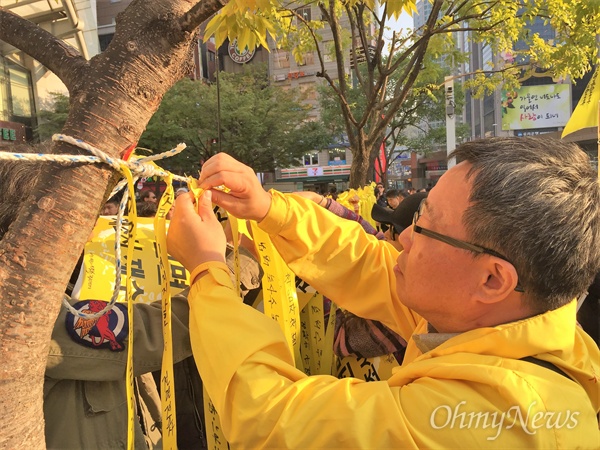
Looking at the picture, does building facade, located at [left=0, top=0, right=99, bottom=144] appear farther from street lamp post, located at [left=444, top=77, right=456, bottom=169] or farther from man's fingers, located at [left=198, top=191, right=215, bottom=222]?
man's fingers, located at [left=198, top=191, right=215, bottom=222]

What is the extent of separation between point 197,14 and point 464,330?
38.0 inches

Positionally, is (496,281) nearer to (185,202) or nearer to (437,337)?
(437,337)

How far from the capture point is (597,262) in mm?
1083

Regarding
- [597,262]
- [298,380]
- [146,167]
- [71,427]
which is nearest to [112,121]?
[146,167]

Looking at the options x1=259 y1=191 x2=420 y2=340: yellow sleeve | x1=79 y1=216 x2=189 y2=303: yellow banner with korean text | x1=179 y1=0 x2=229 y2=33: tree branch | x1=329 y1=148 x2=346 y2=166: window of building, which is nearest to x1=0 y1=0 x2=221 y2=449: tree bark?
x1=179 y1=0 x2=229 y2=33: tree branch

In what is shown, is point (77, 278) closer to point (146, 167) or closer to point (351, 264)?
point (146, 167)

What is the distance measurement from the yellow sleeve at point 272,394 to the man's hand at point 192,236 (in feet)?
0.43

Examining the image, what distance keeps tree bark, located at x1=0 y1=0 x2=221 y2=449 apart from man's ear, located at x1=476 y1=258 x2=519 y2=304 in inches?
33.6

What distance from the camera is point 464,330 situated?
1157mm

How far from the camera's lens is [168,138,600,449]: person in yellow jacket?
0.89 metres

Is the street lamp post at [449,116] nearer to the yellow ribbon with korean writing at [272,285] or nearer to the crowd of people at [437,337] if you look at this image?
the yellow ribbon with korean writing at [272,285]

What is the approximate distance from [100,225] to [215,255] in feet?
3.66

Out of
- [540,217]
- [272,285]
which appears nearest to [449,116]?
[272,285]

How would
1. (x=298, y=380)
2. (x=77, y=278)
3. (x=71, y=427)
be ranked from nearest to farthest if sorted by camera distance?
(x=298, y=380)
(x=71, y=427)
(x=77, y=278)
